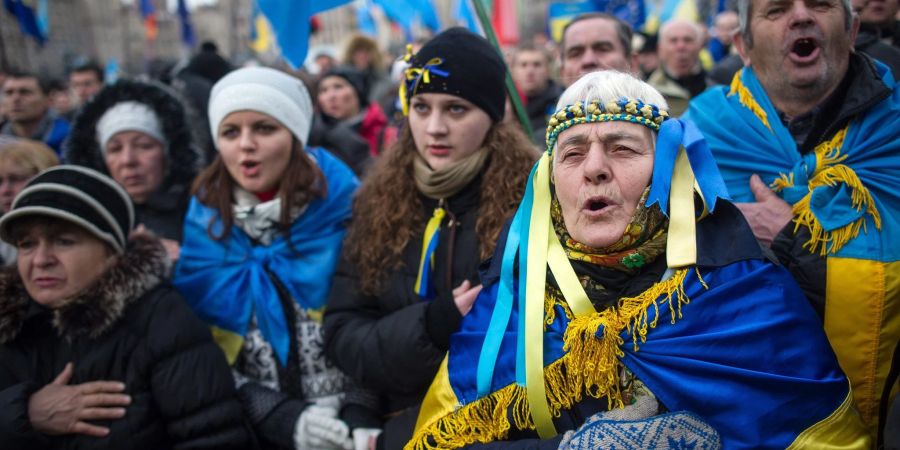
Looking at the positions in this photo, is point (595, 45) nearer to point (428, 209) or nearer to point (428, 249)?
point (428, 209)

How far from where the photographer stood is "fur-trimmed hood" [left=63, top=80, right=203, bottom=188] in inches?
162

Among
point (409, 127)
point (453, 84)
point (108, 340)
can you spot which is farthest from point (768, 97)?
point (108, 340)

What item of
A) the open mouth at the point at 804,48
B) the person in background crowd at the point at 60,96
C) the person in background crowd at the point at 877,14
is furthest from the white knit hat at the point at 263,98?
the person in background crowd at the point at 60,96

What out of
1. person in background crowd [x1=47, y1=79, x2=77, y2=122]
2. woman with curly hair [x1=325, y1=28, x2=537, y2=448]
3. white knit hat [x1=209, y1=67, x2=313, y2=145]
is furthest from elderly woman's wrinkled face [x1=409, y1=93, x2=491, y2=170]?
person in background crowd [x1=47, y1=79, x2=77, y2=122]

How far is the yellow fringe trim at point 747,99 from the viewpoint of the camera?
283 centimetres

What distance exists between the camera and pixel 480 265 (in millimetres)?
2572

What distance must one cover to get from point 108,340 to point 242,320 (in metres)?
0.59

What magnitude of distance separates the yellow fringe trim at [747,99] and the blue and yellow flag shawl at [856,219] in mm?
36

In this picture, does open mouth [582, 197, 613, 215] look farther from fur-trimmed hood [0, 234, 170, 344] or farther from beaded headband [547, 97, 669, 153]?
fur-trimmed hood [0, 234, 170, 344]

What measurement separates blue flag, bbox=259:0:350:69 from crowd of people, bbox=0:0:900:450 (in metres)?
0.32

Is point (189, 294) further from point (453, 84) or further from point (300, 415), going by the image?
point (453, 84)

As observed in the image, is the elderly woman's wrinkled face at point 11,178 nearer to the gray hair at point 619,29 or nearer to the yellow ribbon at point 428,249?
the yellow ribbon at point 428,249

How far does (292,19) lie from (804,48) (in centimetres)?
250

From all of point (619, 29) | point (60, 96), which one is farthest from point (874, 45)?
point (60, 96)
